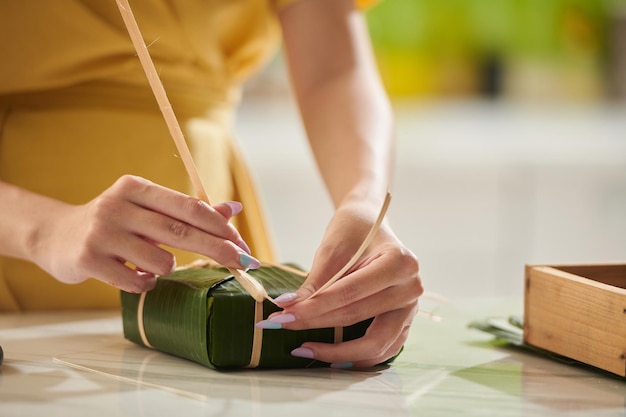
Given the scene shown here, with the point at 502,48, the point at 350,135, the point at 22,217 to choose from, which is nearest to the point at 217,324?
the point at 22,217

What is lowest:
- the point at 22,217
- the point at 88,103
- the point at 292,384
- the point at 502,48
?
the point at 292,384

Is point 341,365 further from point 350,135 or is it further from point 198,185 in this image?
point 350,135

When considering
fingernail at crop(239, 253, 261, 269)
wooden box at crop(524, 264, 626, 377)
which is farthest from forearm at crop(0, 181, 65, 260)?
wooden box at crop(524, 264, 626, 377)

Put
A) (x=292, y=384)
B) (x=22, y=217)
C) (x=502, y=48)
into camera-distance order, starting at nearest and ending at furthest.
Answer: (x=292, y=384) < (x=22, y=217) < (x=502, y=48)


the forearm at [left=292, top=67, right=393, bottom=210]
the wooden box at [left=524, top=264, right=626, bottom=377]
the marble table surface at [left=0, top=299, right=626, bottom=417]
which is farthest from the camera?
the forearm at [left=292, top=67, right=393, bottom=210]

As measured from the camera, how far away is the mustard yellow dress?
0.90 m

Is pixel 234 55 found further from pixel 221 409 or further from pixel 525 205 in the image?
pixel 525 205

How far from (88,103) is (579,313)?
538 mm

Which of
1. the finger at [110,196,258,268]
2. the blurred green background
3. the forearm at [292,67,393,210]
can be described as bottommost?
the finger at [110,196,258,268]

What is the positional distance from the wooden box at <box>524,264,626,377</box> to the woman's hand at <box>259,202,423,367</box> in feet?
0.38

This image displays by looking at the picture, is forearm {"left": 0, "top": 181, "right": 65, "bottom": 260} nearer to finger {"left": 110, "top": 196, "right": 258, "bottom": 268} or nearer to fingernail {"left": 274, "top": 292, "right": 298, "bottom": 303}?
finger {"left": 110, "top": 196, "right": 258, "bottom": 268}

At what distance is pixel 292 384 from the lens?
23.8 inches

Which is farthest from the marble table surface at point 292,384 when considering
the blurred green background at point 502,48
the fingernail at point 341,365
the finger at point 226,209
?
the blurred green background at point 502,48

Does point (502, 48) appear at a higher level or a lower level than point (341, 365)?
higher
